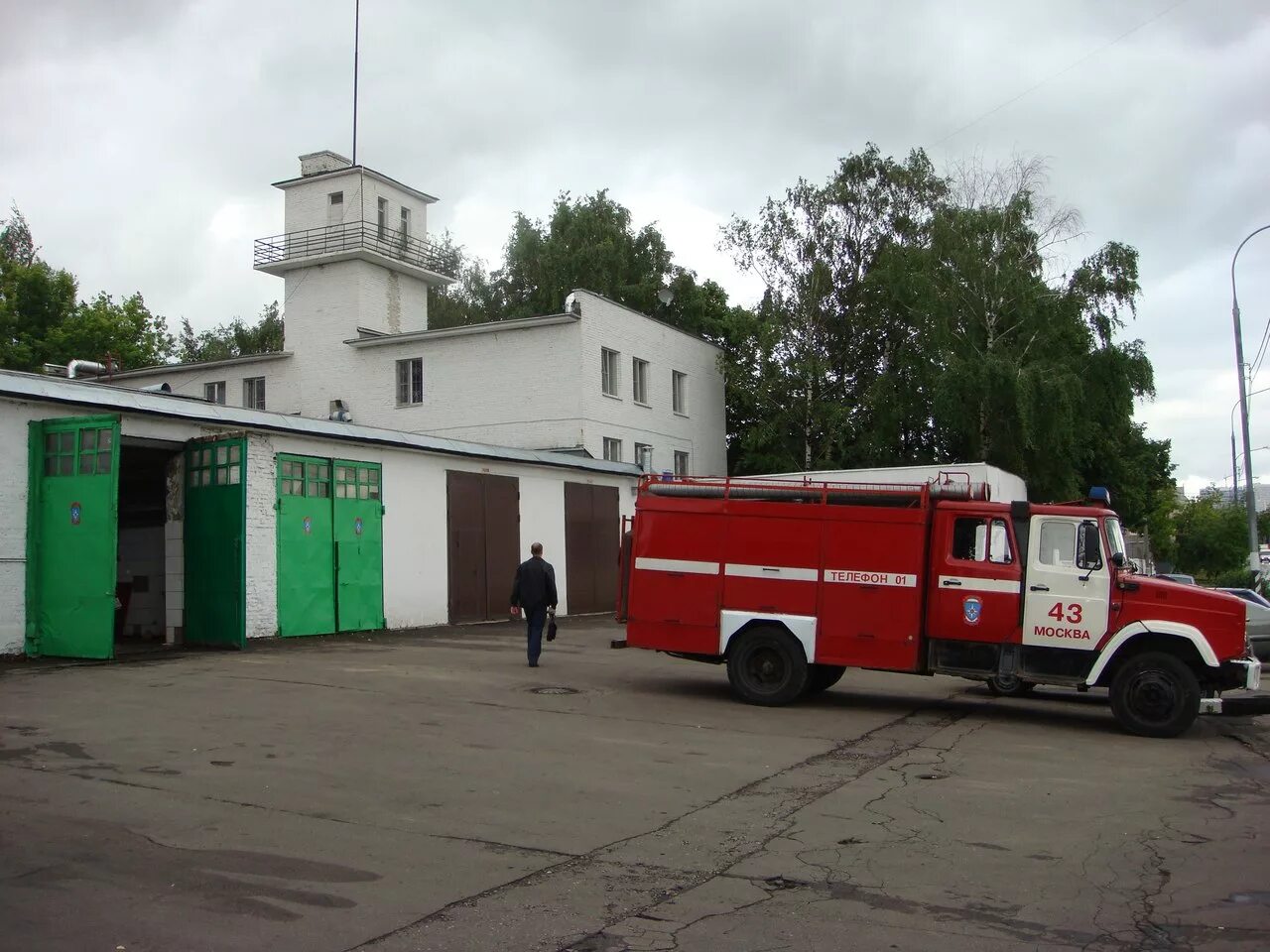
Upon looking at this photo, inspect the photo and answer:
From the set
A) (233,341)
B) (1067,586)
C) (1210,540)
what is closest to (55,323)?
(233,341)

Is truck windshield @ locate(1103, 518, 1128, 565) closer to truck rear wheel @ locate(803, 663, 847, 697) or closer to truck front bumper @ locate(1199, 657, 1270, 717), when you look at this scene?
truck front bumper @ locate(1199, 657, 1270, 717)

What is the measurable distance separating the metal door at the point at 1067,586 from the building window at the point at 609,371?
23326 mm

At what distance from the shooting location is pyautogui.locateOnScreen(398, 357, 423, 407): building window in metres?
36.5

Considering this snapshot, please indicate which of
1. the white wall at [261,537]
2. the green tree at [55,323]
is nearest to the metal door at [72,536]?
the white wall at [261,537]

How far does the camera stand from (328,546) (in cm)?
2020

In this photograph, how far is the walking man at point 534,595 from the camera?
15.9m

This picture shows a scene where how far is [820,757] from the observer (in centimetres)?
1059

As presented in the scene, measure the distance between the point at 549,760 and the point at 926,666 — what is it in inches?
210

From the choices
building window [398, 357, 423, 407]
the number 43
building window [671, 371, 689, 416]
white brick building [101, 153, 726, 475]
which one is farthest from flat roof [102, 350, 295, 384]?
the number 43

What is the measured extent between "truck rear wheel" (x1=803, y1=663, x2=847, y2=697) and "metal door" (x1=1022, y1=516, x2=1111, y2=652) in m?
2.59

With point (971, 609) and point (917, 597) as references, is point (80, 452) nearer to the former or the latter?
point (917, 597)

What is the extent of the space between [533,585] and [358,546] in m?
A: 6.24

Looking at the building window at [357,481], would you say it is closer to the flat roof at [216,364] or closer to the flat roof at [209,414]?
the flat roof at [209,414]

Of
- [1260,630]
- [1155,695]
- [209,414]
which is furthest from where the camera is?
[1260,630]
